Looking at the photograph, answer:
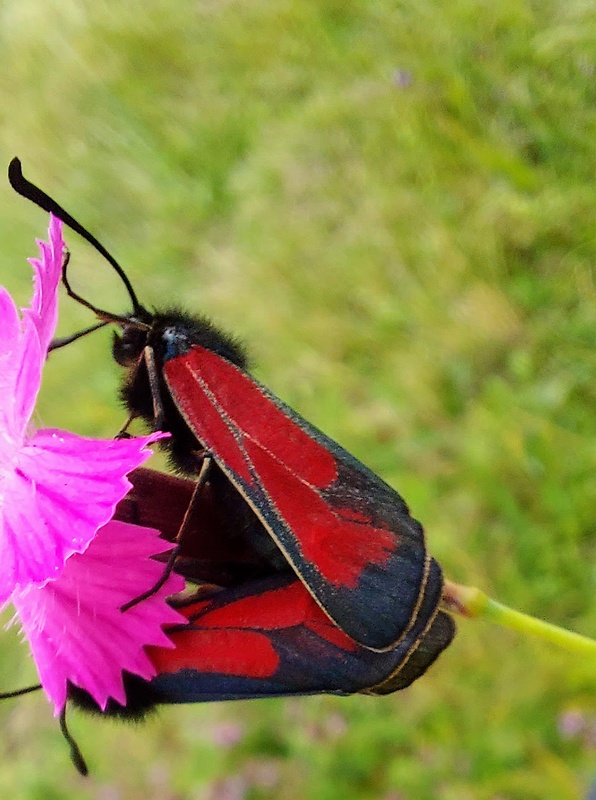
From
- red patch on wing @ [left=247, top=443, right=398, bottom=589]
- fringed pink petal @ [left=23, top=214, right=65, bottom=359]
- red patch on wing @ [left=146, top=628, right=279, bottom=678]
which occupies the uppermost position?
fringed pink petal @ [left=23, top=214, right=65, bottom=359]

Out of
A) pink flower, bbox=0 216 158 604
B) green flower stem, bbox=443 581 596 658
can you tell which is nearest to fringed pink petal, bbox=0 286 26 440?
pink flower, bbox=0 216 158 604

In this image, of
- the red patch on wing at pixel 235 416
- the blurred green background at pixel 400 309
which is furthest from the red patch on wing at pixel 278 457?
the blurred green background at pixel 400 309

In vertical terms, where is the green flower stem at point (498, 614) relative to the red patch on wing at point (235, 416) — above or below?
below

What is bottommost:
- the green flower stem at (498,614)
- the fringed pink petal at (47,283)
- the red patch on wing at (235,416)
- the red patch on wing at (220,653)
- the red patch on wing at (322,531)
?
the red patch on wing at (220,653)

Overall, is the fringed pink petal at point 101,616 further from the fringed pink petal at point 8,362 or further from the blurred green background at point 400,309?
the blurred green background at point 400,309

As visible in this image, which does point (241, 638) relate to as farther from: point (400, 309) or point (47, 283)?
point (400, 309)

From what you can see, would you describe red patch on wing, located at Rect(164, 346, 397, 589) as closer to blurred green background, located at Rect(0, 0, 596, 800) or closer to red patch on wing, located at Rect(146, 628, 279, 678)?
red patch on wing, located at Rect(146, 628, 279, 678)

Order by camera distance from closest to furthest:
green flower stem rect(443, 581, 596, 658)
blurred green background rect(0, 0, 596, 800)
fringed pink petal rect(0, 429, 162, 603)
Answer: fringed pink petal rect(0, 429, 162, 603) → green flower stem rect(443, 581, 596, 658) → blurred green background rect(0, 0, 596, 800)
